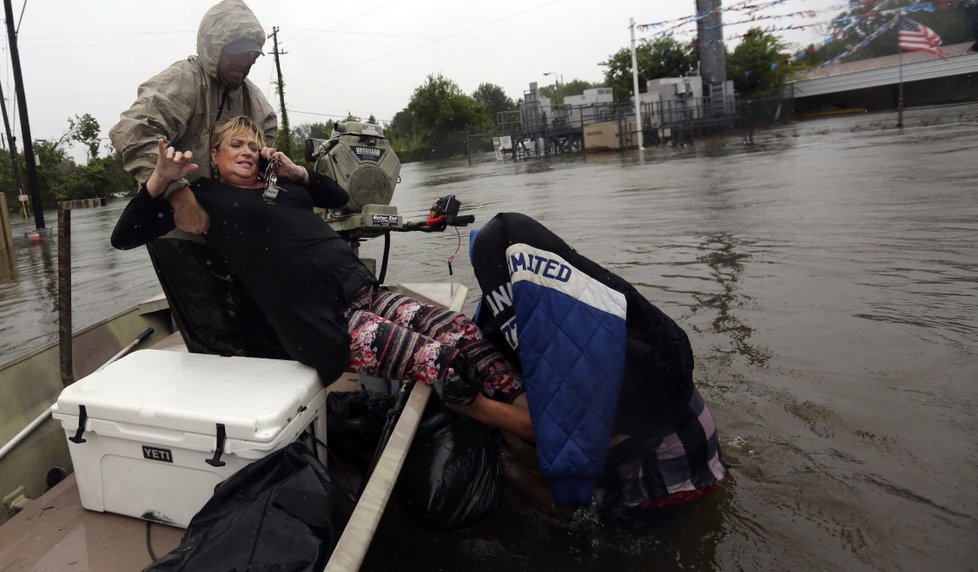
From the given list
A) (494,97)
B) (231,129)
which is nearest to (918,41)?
(231,129)

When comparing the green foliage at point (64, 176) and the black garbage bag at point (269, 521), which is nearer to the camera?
the black garbage bag at point (269, 521)

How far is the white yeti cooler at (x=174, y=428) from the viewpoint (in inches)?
83.7

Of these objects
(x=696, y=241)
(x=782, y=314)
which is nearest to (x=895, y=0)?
(x=696, y=241)

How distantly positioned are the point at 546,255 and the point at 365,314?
0.84 metres

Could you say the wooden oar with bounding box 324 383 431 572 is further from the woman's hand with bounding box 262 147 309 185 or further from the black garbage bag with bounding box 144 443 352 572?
the woman's hand with bounding box 262 147 309 185

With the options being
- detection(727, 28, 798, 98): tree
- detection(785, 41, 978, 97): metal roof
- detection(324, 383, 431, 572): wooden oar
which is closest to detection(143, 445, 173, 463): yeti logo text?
detection(324, 383, 431, 572): wooden oar

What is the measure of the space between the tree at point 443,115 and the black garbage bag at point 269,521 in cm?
6095

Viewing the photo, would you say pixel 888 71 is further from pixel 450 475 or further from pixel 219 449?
pixel 219 449

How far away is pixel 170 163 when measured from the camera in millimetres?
2305

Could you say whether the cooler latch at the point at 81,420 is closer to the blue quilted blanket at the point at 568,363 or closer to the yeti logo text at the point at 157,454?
the yeti logo text at the point at 157,454

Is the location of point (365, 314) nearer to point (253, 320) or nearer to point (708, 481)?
point (253, 320)

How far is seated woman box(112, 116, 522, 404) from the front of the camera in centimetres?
250

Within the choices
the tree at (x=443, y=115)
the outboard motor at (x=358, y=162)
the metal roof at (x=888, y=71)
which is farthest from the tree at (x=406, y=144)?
the outboard motor at (x=358, y=162)

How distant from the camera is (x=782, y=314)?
5.04 metres
